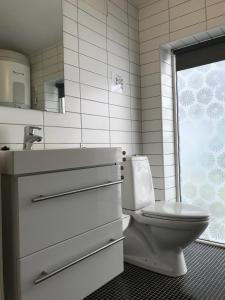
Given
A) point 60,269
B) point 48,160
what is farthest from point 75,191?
point 60,269

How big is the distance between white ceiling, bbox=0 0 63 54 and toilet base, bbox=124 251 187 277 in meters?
1.59

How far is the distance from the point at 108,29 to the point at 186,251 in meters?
1.93

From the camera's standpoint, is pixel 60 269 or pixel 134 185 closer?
pixel 60 269

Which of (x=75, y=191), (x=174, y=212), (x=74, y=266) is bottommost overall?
(x=74, y=266)

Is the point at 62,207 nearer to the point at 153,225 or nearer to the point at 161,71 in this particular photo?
the point at 153,225

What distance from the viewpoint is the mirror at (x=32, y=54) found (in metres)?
1.38

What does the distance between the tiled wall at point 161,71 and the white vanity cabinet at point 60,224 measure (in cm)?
103

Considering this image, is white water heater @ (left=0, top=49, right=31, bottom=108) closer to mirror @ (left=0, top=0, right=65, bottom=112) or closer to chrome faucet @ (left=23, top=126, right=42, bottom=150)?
mirror @ (left=0, top=0, right=65, bottom=112)

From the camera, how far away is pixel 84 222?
1123mm

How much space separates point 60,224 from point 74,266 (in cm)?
22

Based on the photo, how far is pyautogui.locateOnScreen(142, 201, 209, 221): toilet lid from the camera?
1.50m

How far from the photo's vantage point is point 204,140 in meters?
2.20

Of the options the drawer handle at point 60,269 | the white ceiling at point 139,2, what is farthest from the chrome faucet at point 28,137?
the white ceiling at point 139,2

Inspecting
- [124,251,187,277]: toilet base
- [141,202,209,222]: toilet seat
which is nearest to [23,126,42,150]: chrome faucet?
[141,202,209,222]: toilet seat
